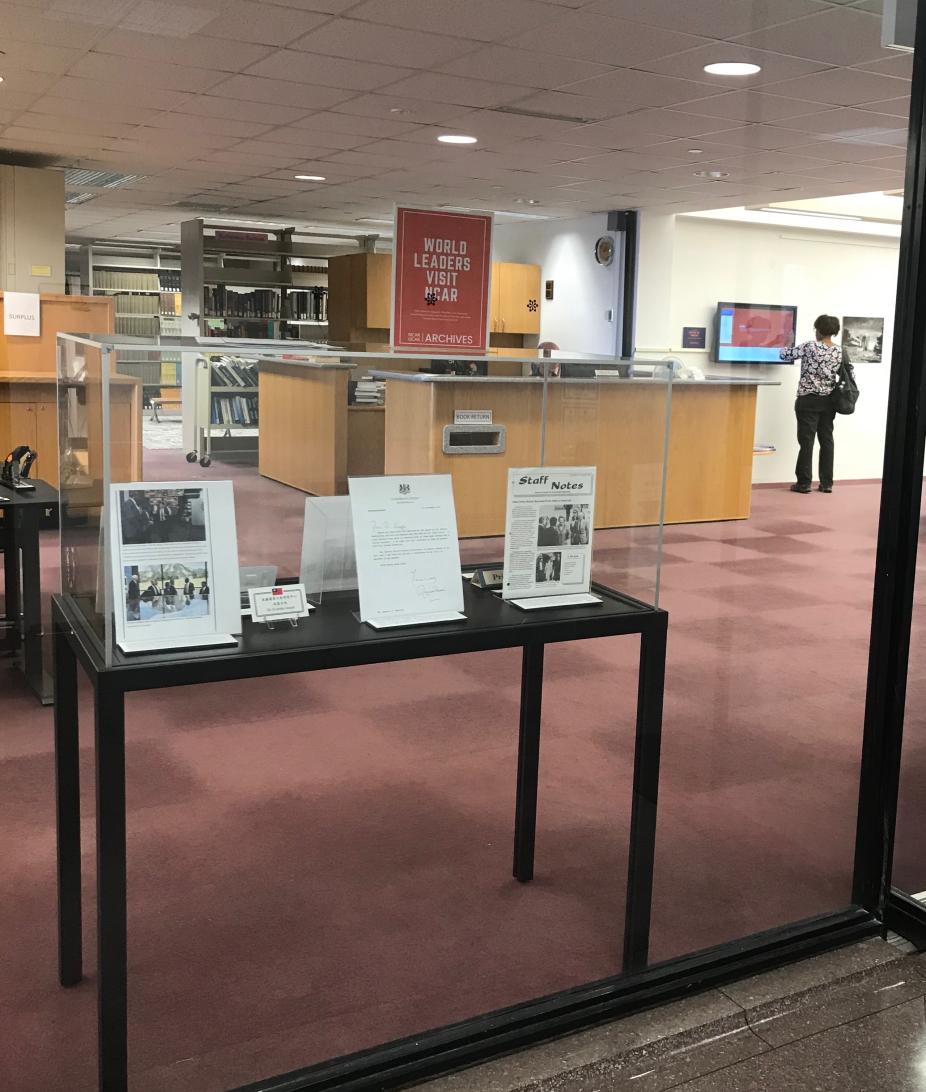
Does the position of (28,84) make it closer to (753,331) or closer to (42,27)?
(42,27)

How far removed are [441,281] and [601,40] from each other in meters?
2.14

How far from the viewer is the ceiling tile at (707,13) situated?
3.14 m

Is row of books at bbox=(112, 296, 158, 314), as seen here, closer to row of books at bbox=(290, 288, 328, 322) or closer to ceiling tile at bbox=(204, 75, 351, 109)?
row of books at bbox=(290, 288, 328, 322)

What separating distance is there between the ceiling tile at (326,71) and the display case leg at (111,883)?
2.87 metres

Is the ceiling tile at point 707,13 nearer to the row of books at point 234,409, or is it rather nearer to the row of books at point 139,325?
the row of books at point 139,325

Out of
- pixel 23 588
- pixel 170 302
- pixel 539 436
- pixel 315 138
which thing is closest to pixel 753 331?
pixel 539 436

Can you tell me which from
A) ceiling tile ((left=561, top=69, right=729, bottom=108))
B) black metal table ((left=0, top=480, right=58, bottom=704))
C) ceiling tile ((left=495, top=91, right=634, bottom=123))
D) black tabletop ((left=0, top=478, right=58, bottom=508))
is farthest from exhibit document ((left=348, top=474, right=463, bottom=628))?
ceiling tile ((left=495, top=91, right=634, bottom=123))

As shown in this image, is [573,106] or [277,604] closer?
[277,604]

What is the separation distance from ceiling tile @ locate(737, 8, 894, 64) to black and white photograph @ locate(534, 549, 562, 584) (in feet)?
4.65

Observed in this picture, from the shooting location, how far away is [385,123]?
3.73 meters

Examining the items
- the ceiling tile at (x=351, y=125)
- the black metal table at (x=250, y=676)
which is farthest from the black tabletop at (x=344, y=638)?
the ceiling tile at (x=351, y=125)

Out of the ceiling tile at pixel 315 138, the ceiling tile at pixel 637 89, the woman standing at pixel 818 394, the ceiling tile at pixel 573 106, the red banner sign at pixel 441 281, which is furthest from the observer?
the ceiling tile at pixel 573 106

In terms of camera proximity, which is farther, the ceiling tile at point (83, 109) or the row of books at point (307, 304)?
the ceiling tile at point (83, 109)

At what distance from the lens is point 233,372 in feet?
5.99
